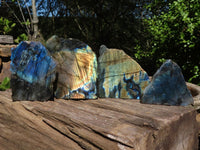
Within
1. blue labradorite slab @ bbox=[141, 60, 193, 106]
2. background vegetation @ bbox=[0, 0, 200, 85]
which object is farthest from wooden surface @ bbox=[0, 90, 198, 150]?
background vegetation @ bbox=[0, 0, 200, 85]

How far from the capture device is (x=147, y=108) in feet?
4.45

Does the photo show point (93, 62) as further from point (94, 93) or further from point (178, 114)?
point (178, 114)

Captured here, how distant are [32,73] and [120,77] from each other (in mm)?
714

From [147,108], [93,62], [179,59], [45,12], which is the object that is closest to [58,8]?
[45,12]

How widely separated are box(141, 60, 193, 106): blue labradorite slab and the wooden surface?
0.07m

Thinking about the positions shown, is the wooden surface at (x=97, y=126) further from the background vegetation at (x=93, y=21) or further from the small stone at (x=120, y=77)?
the background vegetation at (x=93, y=21)

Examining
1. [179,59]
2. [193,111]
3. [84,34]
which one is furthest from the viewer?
[84,34]

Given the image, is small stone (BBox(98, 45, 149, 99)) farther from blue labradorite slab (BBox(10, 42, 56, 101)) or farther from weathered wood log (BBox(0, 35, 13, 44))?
weathered wood log (BBox(0, 35, 13, 44))

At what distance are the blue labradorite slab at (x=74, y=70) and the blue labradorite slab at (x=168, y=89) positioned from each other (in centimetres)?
46

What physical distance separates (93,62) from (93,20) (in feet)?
17.1

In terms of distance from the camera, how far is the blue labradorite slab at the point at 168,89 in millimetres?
1438

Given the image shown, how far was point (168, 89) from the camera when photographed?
1452mm

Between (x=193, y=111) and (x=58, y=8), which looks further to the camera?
(x=58, y=8)

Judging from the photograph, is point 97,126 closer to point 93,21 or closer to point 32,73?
point 32,73
